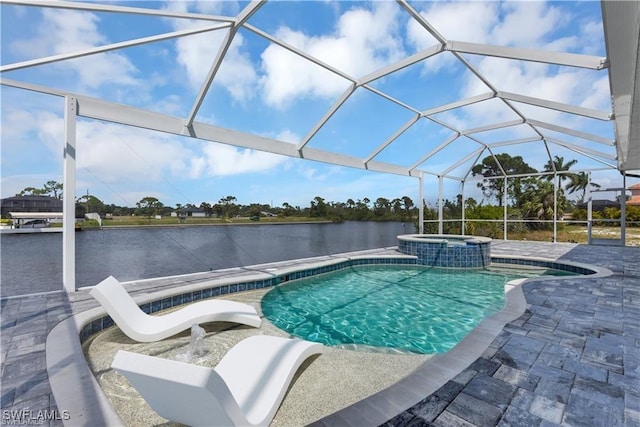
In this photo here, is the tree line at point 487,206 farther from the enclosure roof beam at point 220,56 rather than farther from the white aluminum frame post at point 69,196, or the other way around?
the white aluminum frame post at point 69,196

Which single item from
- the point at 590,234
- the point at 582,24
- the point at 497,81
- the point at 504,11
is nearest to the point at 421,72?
the point at 497,81

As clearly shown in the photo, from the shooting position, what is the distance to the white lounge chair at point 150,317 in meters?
3.71

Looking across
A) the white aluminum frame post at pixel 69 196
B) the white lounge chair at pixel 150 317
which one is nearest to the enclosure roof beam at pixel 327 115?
the white aluminum frame post at pixel 69 196

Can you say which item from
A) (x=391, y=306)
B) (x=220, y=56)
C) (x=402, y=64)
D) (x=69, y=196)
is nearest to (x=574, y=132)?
(x=402, y=64)

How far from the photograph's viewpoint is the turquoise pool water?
464cm

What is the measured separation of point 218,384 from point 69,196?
5314mm

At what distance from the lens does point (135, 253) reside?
898 cm

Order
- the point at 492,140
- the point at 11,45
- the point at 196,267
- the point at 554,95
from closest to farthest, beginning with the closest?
the point at 11,45 < the point at 554,95 < the point at 196,267 < the point at 492,140

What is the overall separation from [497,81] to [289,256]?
7.42 metres

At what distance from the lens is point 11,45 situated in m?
4.43

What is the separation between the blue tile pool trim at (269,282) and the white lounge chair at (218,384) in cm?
235

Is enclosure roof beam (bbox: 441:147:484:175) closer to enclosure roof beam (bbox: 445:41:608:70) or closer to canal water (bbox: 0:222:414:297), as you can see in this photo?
canal water (bbox: 0:222:414:297)

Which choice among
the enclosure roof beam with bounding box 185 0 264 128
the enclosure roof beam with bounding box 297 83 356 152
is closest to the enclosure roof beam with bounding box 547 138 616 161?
the enclosure roof beam with bounding box 297 83 356 152

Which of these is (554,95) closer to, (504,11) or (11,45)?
(504,11)
